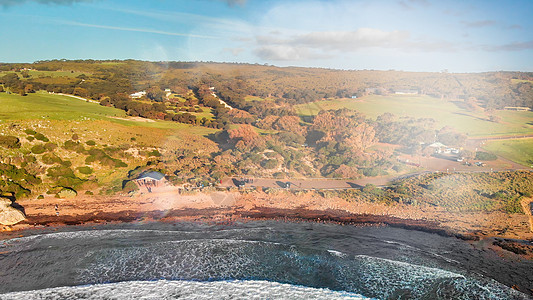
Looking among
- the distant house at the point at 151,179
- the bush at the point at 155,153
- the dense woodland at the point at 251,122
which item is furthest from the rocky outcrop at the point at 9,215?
the bush at the point at 155,153

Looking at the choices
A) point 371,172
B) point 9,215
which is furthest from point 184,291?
point 371,172

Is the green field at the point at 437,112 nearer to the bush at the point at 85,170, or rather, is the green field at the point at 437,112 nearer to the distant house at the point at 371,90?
the distant house at the point at 371,90

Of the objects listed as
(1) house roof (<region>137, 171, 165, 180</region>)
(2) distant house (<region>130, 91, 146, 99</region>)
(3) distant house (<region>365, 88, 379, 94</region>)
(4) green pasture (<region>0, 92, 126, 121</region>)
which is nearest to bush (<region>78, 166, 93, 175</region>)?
(1) house roof (<region>137, 171, 165, 180</region>)

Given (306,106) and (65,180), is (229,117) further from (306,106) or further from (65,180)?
(65,180)

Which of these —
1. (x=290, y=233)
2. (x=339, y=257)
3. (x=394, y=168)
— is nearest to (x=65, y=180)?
(x=290, y=233)

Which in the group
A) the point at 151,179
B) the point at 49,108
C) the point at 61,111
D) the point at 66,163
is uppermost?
the point at 49,108

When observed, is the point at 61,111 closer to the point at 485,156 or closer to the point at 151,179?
the point at 151,179

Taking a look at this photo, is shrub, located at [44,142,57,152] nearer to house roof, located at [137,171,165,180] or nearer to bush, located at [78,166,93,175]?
bush, located at [78,166,93,175]
